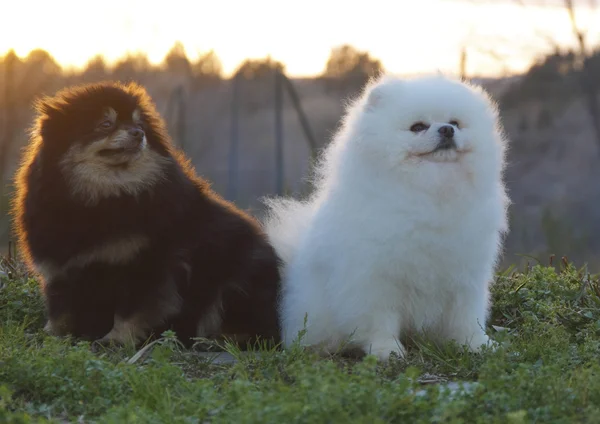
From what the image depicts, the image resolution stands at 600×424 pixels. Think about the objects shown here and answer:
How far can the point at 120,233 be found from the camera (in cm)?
431

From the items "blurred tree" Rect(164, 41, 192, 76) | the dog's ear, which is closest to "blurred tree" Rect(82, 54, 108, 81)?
"blurred tree" Rect(164, 41, 192, 76)

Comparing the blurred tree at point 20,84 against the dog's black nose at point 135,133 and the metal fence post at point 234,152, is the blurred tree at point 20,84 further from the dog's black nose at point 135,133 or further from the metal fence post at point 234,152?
the dog's black nose at point 135,133

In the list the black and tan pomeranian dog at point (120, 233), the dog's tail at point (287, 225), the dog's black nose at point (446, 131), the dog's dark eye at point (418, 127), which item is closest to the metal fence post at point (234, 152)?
the dog's tail at point (287, 225)

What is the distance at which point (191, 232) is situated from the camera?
4555 millimetres

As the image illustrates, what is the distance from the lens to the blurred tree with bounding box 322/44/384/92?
43.7ft

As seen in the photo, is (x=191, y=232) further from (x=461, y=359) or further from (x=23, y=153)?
(x=461, y=359)

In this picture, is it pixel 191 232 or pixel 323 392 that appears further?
pixel 191 232

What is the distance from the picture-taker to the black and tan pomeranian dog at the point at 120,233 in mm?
4305

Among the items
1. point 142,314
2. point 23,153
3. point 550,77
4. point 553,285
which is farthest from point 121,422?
point 550,77

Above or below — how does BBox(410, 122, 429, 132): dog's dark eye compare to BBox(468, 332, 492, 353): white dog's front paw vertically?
above

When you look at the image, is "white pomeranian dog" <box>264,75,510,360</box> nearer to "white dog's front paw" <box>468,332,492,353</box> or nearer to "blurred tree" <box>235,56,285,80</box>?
"white dog's front paw" <box>468,332,492,353</box>

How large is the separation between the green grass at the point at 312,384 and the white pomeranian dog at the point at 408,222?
0.21 meters

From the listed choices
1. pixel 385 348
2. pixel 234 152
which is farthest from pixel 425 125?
pixel 234 152

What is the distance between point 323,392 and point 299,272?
186 cm
